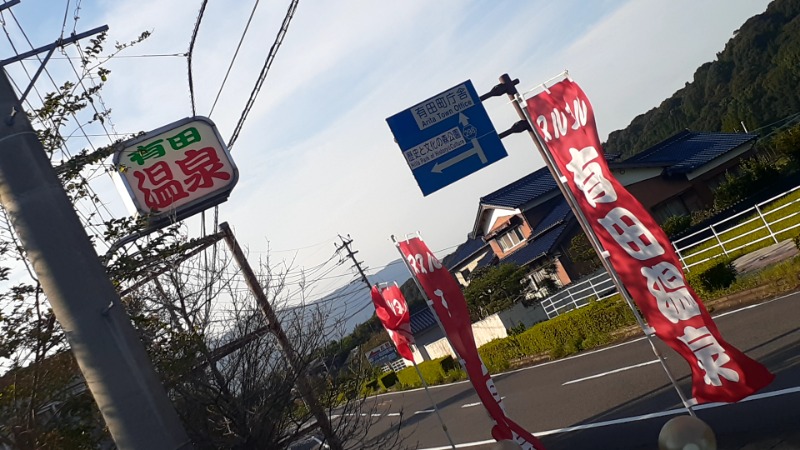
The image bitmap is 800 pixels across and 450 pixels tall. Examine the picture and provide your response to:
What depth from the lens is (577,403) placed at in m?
15.7

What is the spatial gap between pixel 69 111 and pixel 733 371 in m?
6.77

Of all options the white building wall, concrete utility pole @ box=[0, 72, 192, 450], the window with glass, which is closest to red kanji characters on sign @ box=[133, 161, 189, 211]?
concrete utility pole @ box=[0, 72, 192, 450]

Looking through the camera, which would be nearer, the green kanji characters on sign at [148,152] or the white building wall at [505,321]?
the green kanji characters on sign at [148,152]

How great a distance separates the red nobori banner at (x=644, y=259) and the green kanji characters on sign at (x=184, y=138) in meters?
5.92

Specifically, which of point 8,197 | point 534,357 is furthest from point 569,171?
point 534,357

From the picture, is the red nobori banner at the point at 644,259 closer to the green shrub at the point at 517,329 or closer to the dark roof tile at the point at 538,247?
the green shrub at the point at 517,329

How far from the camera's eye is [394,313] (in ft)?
56.2

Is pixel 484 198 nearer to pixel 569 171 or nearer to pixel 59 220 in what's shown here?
pixel 569 171

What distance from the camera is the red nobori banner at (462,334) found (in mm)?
10633

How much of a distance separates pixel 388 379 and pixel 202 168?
28080 millimetres

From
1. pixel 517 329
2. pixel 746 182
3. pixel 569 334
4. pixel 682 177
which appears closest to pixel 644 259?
pixel 569 334

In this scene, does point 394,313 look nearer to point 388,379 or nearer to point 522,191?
point 522,191

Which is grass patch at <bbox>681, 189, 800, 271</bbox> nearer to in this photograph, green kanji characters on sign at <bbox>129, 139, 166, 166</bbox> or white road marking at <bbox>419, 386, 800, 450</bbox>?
white road marking at <bbox>419, 386, 800, 450</bbox>

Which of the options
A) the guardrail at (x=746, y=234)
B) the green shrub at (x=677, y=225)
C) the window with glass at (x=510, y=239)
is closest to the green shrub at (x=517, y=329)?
the guardrail at (x=746, y=234)
